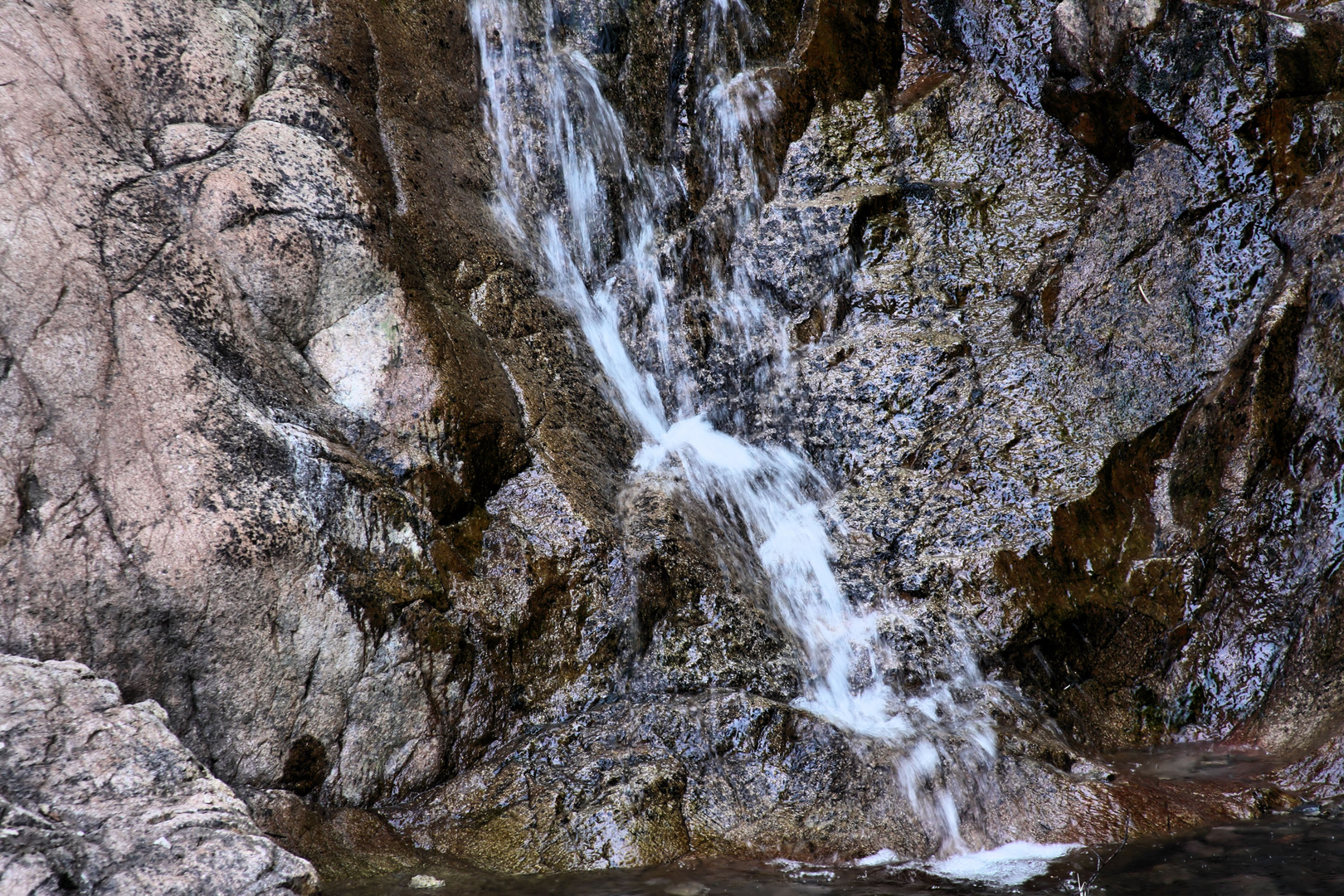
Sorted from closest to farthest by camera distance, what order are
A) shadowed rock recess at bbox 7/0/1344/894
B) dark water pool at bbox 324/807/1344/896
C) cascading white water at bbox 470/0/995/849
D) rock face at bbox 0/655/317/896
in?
rock face at bbox 0/655/317/896
dark water pool at bbox 324/807/1344/896
shadowed rock recess at bbox 7/0/1344/894
cascading white water at bbox 470/0/995/849

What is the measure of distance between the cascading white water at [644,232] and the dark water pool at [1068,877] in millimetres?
1752

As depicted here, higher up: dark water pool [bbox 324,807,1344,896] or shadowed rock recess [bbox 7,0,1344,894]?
shadowed rock recess [bbox 7,0,1344,894]

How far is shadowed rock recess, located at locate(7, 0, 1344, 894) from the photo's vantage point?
11.3 ft

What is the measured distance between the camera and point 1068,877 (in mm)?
3395

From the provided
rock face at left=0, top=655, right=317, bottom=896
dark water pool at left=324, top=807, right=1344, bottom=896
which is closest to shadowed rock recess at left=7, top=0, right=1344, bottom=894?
rock face at left=0, top=655, right=317, bottom=896

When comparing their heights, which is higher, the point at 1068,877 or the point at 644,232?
the point at 644,232

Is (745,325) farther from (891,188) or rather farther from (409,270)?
(409,270)

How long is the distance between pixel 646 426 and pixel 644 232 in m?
1.63

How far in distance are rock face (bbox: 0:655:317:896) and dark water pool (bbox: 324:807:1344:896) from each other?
0.70 m

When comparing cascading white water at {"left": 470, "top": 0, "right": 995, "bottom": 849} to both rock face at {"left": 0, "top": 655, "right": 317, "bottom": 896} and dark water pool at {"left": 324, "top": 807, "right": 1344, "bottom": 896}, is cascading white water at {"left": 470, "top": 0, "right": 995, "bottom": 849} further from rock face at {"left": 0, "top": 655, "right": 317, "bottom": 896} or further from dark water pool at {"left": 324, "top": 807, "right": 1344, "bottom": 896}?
rock face at {"left": 0, "top": 655, "right": 317, "bottom": 896}

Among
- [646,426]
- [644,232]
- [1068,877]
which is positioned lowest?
[1068,877]

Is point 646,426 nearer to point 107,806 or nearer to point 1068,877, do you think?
point 1068,877

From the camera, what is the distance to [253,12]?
468 centimetres

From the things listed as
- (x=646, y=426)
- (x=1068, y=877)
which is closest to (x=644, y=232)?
(x=646, y=426)
